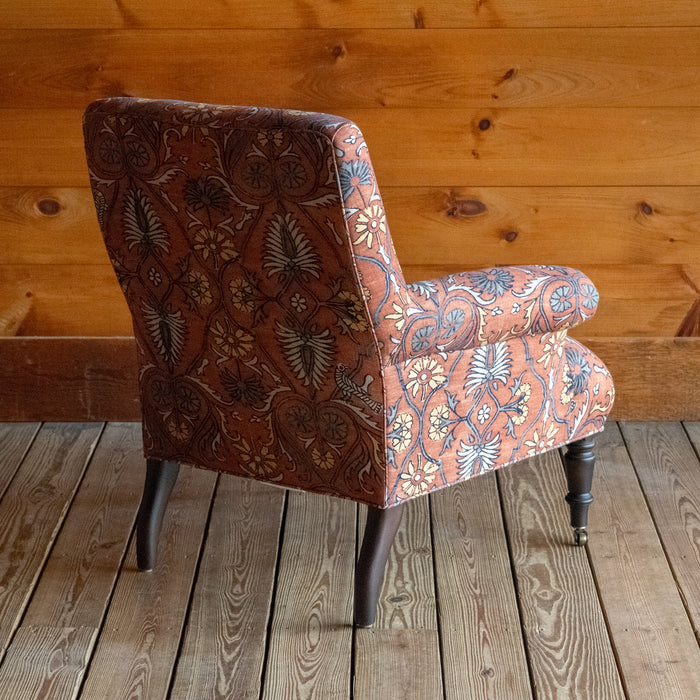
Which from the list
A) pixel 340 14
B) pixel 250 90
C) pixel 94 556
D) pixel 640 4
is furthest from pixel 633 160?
pixel 94 556

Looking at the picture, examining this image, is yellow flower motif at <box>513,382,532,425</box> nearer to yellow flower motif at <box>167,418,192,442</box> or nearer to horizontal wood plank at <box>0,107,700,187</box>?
yellow flower motif at <box>167,418,192,442</box>

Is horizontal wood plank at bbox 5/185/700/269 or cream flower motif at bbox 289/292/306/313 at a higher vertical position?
cream flower motif at bbox 289/292/306/313

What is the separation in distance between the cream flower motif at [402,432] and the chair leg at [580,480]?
18.0 inches

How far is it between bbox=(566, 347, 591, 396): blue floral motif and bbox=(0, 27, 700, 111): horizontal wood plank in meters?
0.84

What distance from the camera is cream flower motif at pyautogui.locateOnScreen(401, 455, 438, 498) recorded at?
1723 mm

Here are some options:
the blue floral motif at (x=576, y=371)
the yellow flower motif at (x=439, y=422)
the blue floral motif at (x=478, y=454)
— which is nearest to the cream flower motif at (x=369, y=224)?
the yellow flower motif at (x=439, y=422)

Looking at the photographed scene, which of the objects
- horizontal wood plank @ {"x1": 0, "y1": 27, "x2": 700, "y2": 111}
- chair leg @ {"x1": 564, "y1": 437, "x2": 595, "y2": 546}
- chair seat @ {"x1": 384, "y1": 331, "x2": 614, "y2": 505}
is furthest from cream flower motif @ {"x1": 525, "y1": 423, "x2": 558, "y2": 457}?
horizontal wood plank @ {"x1": 0, "y1": 27, "x2": 700, "y2": 111}

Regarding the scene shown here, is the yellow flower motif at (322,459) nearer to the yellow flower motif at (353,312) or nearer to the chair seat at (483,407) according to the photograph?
the chair seat at (483,407)

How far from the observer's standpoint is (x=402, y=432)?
168cm

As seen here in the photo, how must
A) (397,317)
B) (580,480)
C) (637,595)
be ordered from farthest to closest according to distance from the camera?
(580,480) < (637,595) < (397,317)

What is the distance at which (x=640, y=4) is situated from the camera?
241 cm

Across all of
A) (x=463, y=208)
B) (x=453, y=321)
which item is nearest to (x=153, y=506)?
(x=453, y=321)

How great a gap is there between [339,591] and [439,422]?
432 mm

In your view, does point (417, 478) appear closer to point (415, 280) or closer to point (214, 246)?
point (214, 246)
